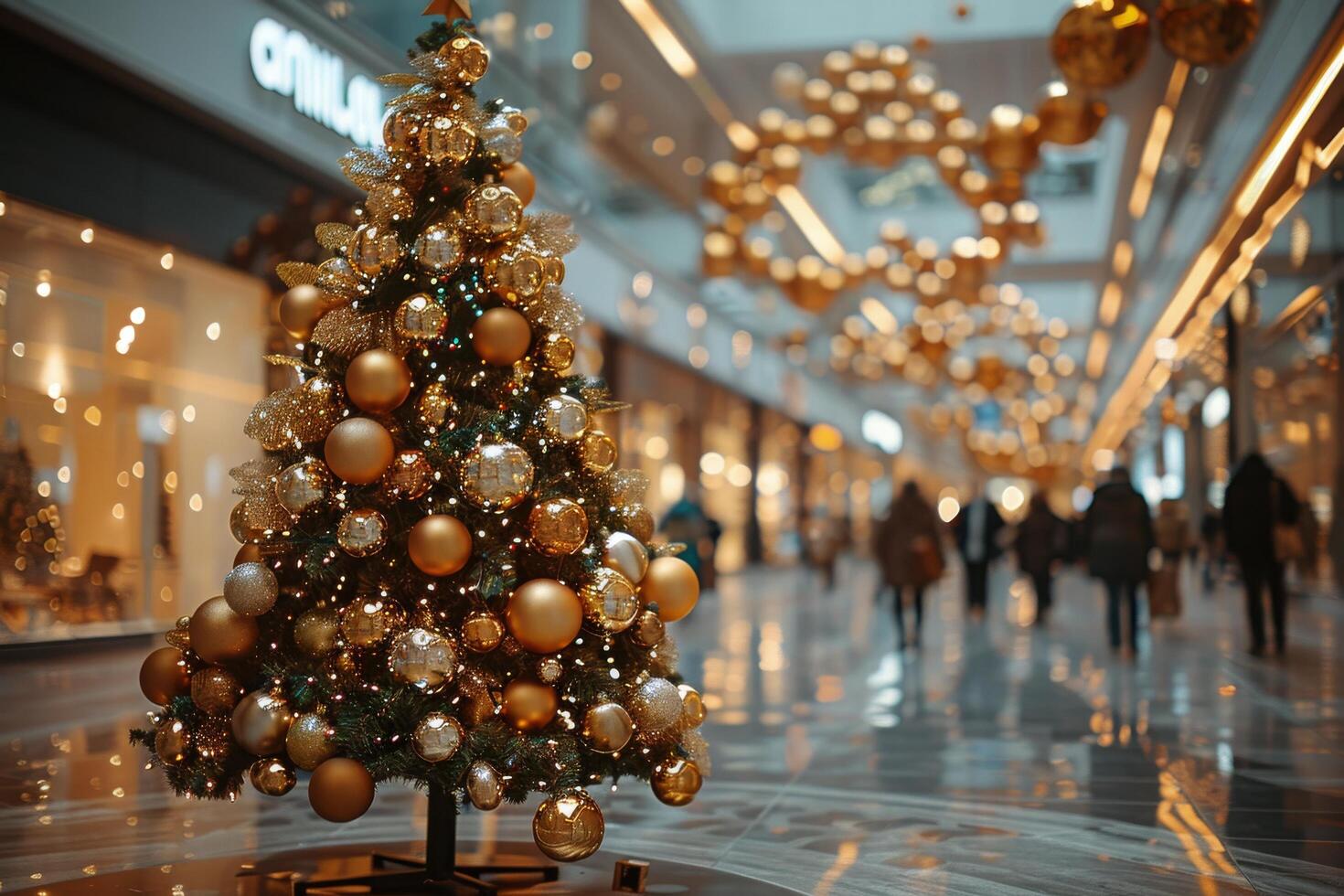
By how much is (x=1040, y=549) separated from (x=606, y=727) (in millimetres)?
14061

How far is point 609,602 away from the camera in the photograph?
13.7 ft

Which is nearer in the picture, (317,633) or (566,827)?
(566,827)

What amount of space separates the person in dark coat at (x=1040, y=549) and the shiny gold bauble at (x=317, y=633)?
13.8 meters

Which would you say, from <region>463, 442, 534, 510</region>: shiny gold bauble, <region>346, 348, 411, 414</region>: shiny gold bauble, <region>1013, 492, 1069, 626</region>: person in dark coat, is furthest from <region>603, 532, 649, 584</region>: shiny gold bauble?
<region>1013, 492, 1069, 626</region>: person in dark coat

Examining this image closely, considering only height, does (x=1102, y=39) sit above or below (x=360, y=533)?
above

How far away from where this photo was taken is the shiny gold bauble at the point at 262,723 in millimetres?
4098

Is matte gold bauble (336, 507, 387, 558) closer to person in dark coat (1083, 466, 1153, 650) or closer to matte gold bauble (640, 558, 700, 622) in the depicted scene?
matte gold bauble (640, 558, 700, 622)

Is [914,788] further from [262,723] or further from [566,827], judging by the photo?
[262,723]

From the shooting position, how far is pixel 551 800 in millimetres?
4062

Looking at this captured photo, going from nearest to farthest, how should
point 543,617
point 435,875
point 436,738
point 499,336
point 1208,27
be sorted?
point 436,738, point 543,617, point 499,336, point 435,875, point 1208,27

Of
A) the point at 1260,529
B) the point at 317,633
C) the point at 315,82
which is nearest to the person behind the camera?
the point at 317,633

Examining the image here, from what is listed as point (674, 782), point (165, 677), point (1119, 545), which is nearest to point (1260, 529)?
point (1119, 545)

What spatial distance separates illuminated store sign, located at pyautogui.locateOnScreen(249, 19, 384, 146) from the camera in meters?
10.1

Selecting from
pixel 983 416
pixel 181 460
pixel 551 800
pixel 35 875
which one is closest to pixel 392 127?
pixel 551 800
